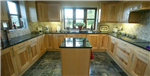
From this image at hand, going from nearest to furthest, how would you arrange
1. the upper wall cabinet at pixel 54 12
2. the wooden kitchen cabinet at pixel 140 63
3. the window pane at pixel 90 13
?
the wooden kitchen cabinet at pixel 140 63
the upper wall cabinet at pixel 54 12
the window pane at pixel 90 13

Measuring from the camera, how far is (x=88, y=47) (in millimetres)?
1510

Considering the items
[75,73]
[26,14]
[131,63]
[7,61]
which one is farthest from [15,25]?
[131,63]

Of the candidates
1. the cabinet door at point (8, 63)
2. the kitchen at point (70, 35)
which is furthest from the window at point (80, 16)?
the cabinet door at point (8, 63)

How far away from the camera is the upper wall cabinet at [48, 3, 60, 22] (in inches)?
125

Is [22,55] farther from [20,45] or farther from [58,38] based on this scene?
[58,38]

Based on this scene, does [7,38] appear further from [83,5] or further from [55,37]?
[83,5]

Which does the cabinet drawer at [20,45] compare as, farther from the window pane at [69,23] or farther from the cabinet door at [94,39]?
the cabinet door at [94,39]

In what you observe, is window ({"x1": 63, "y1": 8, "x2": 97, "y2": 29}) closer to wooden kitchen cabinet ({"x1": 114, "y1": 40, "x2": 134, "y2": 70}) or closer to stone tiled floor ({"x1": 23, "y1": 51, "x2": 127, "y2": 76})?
wooden kitchen cabinet ({"x1": 114, "y1": 40, "x2": 134, "y2": 70})

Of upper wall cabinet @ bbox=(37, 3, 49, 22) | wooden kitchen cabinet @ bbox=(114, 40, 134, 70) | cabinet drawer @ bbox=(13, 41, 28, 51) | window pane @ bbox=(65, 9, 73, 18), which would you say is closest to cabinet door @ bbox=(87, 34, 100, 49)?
wooden kitchen cabinet @ bbox=(114, 40, 134, 70)

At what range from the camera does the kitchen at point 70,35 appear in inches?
64.7

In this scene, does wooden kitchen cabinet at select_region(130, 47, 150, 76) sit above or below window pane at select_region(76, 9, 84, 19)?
below

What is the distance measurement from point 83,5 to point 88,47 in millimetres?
2636

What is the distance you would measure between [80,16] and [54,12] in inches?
52.0

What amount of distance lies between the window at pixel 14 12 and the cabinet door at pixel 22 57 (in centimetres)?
119
